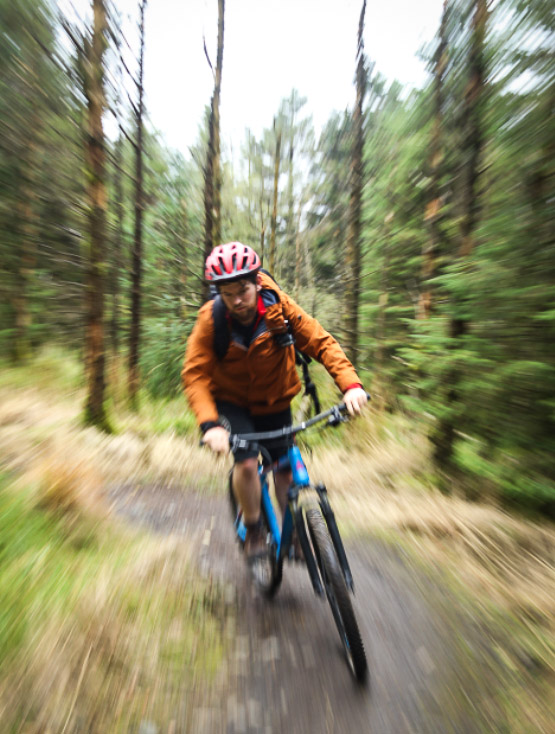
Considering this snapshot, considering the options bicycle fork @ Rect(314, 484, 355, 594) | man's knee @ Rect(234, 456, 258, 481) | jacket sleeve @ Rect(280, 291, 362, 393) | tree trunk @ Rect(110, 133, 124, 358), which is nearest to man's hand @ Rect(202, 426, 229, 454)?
man's knee @ Rect(234, 456, 258, 481)

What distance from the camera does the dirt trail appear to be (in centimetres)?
212

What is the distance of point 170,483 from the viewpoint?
226 inches

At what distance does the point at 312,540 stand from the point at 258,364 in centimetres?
120

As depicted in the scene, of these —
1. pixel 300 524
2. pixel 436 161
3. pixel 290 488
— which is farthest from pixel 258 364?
pixel 436 161

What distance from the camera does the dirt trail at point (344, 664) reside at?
83.4 inches

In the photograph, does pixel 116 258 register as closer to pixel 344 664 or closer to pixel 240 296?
pixel 240 296

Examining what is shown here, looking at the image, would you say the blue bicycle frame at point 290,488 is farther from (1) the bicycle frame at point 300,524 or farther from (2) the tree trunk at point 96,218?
(2) the tree trunk at point 96,218

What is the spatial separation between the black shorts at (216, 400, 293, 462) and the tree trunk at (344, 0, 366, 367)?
642 centimetres

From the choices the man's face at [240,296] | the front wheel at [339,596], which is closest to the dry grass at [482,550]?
the front wheel at [339,596]

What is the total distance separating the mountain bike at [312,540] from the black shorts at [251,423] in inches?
2.8

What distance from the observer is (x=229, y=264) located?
2.66 metres

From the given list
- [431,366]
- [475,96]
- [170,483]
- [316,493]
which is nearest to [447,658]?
[316,493]

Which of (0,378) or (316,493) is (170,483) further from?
(0,378)

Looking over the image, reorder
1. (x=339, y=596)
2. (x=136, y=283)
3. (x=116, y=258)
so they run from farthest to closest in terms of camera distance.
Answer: (x=136, y=283)
(x=116, y=258)
(x=339, y=596)
